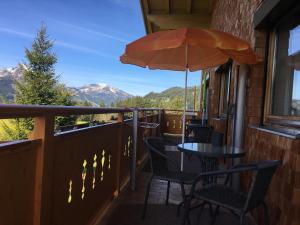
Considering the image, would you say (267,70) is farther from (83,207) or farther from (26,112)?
(26,112)

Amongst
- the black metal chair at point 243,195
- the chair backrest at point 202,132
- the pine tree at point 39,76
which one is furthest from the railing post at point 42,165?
the pine tree at point 39,76

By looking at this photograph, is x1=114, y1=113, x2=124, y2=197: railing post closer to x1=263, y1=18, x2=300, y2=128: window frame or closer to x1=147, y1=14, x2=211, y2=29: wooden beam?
x1=263, y1=18, x2=300, y2=128: window frame

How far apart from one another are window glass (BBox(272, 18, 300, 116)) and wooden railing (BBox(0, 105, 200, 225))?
62.2 inches

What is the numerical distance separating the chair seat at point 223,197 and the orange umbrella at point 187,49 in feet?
3.78

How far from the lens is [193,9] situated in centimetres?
903

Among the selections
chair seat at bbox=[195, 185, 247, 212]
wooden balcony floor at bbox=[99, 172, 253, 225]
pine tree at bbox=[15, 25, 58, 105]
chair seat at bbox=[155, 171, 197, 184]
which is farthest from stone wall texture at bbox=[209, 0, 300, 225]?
pine tree at bbox=[15, 25, 58, 105]

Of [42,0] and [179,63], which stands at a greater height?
[42,0]

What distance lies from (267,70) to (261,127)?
2.05 feet

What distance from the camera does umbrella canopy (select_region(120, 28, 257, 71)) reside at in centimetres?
282

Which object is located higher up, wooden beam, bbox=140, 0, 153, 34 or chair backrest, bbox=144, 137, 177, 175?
Result: wooden beam, bbox=140, 0, 153, 34

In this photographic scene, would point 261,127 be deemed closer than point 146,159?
Yes

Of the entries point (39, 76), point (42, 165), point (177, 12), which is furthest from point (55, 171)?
point (39, 76)

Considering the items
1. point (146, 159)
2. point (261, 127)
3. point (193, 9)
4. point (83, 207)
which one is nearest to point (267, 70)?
point (261, 127)

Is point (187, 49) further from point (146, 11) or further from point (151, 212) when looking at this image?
point (146, 11)
